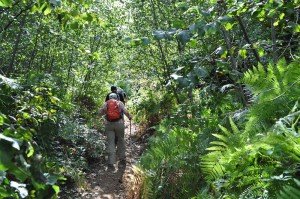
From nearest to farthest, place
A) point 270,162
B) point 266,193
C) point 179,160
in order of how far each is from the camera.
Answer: point 266,193
point 270,162
point 179,160

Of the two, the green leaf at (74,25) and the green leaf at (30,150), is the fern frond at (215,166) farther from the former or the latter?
the green leaf at (30,150)

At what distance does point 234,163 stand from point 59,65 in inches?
394

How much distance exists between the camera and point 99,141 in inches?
411

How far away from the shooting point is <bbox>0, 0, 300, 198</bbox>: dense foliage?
7.38 feet

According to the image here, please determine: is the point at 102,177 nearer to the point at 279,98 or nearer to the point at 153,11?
the point at 153,11

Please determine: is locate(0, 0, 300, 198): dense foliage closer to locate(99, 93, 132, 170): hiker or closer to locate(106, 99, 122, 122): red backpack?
locate(99, 93, 132, 170): hiker

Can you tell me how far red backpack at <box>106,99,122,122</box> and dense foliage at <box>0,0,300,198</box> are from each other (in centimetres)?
106

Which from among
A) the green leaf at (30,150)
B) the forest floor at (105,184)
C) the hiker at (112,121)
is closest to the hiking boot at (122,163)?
the hiker at (112,121)

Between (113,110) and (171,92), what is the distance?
2.89 m

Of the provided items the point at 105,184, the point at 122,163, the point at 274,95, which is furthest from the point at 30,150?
the point at 122,163

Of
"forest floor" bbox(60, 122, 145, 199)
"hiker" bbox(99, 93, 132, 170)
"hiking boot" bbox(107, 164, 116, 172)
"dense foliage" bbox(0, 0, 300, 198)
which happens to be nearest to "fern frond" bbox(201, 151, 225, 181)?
"dense foliage" bbox(0, 0, 300, 198)

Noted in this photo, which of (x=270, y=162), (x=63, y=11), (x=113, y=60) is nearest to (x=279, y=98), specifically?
(x=270, y=162)

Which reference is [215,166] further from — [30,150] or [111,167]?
[111,167]

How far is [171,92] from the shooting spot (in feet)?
22.7
